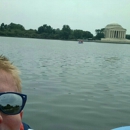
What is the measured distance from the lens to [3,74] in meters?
1.56

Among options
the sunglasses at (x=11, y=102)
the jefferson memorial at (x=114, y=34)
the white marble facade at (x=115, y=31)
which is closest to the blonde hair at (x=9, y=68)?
the sunglasses at (x=11, y=102)

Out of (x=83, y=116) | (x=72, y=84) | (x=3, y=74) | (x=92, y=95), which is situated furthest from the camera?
(x=72, y=84)

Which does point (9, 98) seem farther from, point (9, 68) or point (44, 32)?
point (44, 32)

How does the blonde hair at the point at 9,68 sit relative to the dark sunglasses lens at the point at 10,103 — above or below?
above

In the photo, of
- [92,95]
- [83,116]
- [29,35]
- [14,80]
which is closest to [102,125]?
[83,116]

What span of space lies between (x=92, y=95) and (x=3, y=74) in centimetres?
859

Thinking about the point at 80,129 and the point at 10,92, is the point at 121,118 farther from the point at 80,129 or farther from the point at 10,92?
the point at 10,92

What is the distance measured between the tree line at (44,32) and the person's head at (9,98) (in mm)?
138391

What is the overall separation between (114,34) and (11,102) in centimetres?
15513

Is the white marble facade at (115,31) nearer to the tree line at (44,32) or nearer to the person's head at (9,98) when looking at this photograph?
the tree line at (44,32)

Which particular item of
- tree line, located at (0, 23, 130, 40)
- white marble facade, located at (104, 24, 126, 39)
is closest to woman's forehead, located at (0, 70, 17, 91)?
tree line, located at (0, 23, 130, 40)

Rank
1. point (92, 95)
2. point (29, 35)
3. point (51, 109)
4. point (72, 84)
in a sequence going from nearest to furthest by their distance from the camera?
point (51, 109)
point (92, 95)
point (72, 84)
point (29, 35)

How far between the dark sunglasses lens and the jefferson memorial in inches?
6027

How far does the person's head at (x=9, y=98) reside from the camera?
1.46 m
